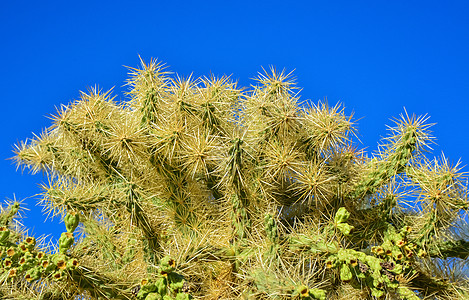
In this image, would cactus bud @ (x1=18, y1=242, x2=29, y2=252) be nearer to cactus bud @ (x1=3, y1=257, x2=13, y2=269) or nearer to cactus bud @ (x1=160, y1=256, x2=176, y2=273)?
cactus bud @ (x1=3, y1=257, x2=13, y2=269)

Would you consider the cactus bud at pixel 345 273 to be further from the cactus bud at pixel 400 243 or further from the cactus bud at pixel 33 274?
the cactus bud at pixel 33 274

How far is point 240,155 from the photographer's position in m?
3.23

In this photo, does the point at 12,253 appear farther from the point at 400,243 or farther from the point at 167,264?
the point at 400,243

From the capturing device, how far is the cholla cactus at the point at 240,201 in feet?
10.6

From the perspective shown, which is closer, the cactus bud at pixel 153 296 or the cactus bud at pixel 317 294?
the cactus bud at pixel 317 294

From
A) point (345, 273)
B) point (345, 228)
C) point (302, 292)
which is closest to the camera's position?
point (302, 292)

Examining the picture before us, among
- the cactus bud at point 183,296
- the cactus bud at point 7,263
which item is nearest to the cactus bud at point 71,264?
the cactus bud at point 7,263

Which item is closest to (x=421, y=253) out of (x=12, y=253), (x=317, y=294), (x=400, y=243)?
(x=400, y=243)

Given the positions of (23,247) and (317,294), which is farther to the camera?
(23,247)

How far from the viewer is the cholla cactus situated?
3.24 metres

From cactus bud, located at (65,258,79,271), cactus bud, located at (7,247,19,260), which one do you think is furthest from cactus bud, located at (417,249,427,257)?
cactus bud, located at (7,247,19,260)

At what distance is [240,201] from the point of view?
353 centimetres

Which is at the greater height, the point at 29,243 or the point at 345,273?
the point at 29,243

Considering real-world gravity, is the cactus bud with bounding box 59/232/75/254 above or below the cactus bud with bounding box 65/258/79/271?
above
